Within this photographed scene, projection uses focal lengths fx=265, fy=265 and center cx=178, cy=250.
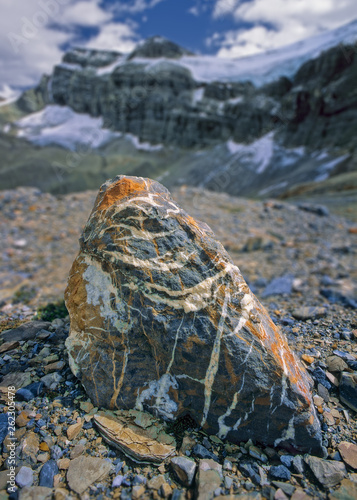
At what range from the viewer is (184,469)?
7.86ft

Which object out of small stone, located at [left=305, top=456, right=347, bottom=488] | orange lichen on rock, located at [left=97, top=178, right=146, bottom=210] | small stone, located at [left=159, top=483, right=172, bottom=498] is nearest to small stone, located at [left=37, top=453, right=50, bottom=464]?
small stone, located at [left=159, top=483, right=172, bottom=498]

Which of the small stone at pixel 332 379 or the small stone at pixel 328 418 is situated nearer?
the small stone at pixel 328 418

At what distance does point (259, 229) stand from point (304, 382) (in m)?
10.3

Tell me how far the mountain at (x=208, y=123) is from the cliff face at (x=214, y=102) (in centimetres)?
33

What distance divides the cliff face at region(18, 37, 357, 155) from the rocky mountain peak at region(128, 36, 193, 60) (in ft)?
1.47

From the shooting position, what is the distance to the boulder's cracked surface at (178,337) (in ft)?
8.80

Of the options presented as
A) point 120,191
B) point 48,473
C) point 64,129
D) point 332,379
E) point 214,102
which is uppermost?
point 214,102

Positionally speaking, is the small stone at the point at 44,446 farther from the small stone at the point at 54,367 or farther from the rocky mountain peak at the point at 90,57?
the rocky mountain peak at the point at 90,57

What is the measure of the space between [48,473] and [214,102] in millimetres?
105886

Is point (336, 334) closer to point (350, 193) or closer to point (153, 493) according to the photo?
point (153, 493)

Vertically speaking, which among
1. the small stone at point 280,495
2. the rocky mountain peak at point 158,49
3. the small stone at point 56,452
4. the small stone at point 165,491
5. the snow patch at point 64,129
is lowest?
the small stone at point 56,452

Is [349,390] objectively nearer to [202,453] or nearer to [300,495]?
[300,495]

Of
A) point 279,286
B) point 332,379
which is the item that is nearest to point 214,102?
point 279,286

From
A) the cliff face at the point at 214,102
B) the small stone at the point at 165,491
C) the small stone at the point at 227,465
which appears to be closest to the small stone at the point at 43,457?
the small stone at the point at 165,491
